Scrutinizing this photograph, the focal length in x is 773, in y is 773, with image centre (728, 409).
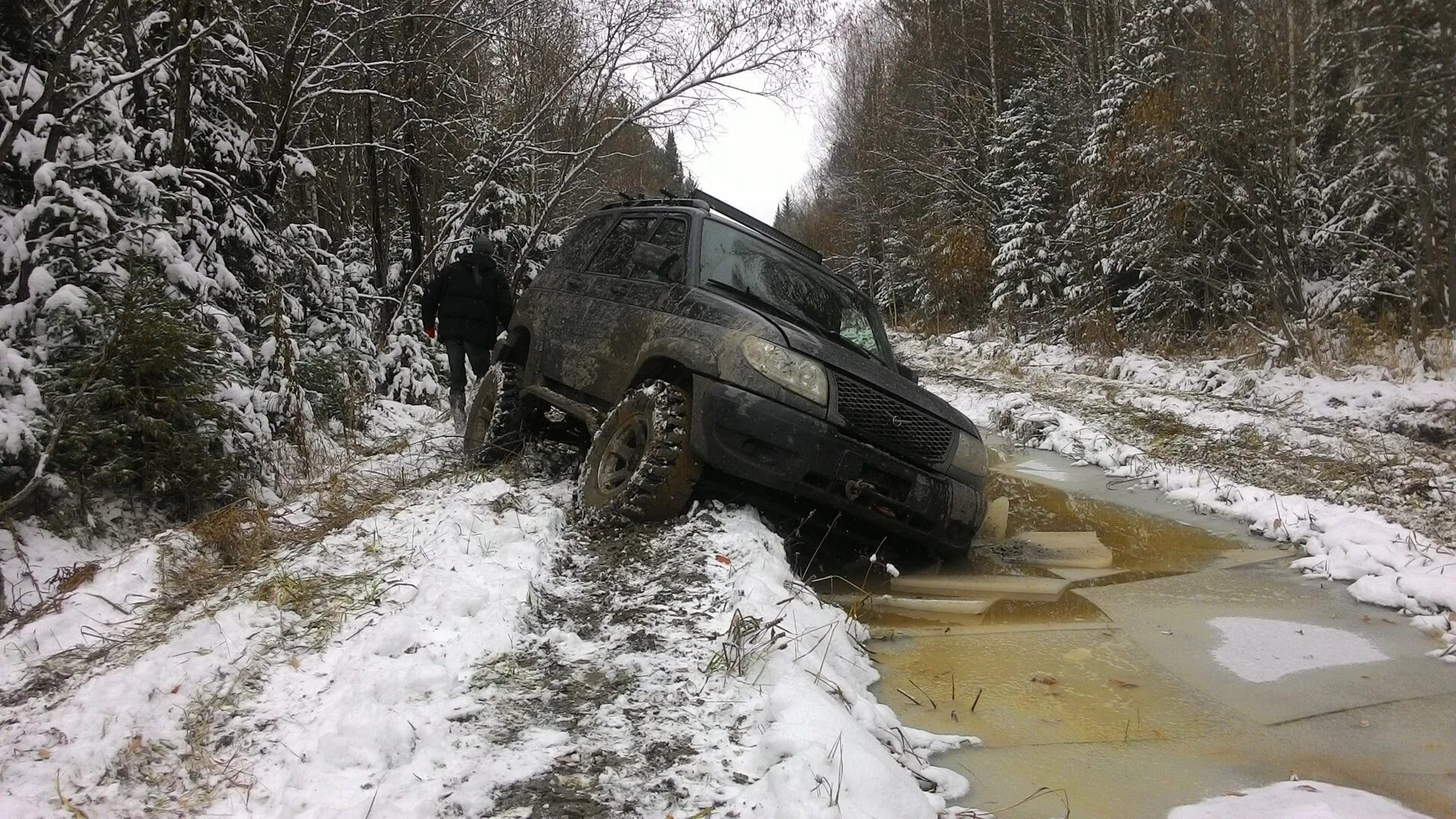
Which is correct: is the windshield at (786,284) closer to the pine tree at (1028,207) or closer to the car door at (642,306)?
the car door at (642,306)

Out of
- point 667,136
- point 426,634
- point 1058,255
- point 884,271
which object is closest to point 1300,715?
point 426,634

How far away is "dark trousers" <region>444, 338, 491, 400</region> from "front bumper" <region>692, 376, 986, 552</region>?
14.3 feet

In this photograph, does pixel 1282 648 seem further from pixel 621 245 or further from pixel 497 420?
pixel 497 420

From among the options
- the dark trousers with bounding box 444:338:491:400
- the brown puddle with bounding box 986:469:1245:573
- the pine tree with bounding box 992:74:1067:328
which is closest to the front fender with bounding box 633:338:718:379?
the brown puddle with bounding box 986:469:1245:573

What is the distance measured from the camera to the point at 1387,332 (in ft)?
29.9

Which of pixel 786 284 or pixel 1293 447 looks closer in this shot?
pixel 786 284

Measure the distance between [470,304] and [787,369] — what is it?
15.1ft

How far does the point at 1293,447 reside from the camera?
6398 millimetres

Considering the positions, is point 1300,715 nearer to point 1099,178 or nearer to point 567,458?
point 567,458

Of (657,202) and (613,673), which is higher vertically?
(657,202)

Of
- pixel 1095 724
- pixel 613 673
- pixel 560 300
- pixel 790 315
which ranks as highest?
pixel 560 300

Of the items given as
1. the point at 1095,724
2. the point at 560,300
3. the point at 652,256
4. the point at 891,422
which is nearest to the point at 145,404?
the point at 560,300

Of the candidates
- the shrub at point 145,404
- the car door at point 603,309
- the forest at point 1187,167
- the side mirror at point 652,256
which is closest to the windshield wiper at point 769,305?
the side mirror at point 652,256

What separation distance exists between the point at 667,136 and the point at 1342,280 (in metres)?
9.85
